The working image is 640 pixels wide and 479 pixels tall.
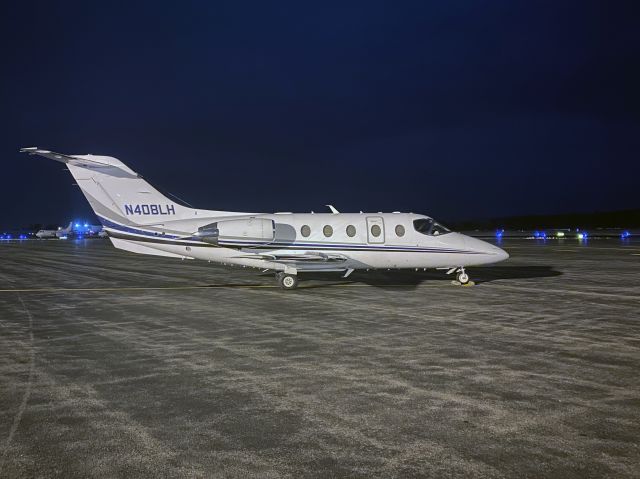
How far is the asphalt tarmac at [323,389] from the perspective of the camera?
189 inches

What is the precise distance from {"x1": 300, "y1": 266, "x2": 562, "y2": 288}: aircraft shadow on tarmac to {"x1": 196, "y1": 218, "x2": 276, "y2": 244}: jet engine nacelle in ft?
10.00

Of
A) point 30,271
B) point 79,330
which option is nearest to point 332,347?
point 79,330

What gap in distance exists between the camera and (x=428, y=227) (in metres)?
18.5

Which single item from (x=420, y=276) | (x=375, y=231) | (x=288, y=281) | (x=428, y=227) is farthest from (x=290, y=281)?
(x=420, y=276)

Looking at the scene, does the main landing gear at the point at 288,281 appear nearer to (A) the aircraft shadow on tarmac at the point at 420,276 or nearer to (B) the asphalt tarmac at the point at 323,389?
(A) the aircraft shadow on tarmac at the point at 420,276

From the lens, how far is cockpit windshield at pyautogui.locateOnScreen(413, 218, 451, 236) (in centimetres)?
1841

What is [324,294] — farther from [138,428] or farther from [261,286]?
[138,428]

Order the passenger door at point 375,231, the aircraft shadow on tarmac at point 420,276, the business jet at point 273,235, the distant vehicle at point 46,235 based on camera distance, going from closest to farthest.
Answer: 1. the business jet at point 273,235
2. the passenger door at point 375,231
3. the aircraft shadow on tarmac at point 420,276
4. the distant vehicle at point 46,235

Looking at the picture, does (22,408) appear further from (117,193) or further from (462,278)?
(462,278)

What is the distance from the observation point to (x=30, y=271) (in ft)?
88.5

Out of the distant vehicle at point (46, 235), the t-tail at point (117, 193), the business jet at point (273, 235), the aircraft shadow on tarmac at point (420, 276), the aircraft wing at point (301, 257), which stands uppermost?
the distant vehicle at point (46, 235)

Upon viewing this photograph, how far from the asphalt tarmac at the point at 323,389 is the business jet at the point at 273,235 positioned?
354 cm

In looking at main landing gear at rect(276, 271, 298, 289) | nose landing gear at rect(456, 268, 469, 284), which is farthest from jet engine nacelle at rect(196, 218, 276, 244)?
nose landing gear at rect(456, 268, 469, 284)

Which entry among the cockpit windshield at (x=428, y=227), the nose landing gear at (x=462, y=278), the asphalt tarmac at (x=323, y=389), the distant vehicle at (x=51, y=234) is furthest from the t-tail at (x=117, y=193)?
the distant vehicle at (x=51, y=234)
